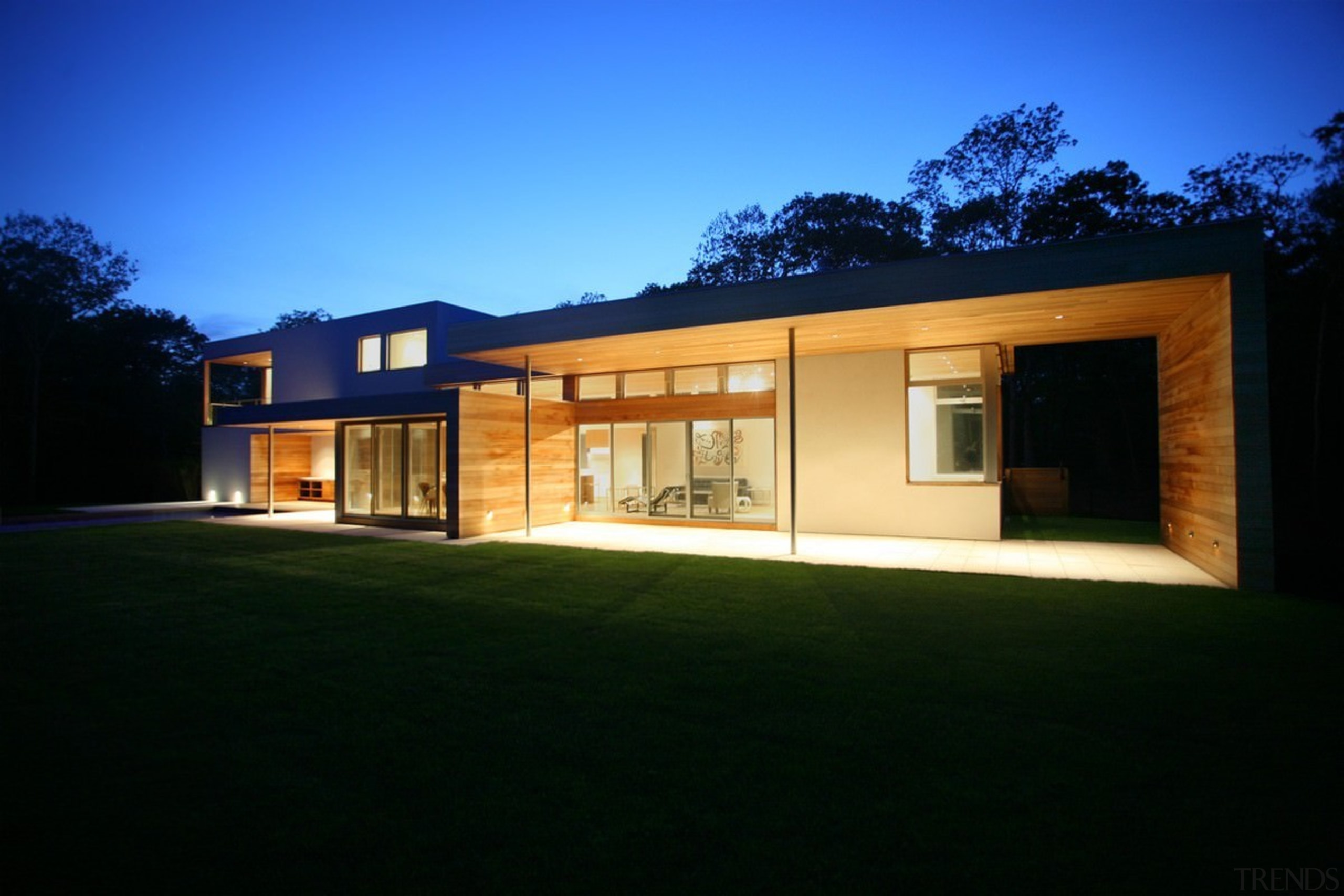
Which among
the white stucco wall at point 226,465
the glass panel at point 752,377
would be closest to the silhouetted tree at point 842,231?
the glass panel at point 752,377

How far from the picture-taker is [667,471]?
44.8 feet

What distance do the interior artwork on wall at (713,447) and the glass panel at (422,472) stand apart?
509 cm

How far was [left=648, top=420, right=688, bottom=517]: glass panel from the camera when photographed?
44.3 feet

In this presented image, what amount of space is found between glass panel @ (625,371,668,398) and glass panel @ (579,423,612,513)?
94 cm

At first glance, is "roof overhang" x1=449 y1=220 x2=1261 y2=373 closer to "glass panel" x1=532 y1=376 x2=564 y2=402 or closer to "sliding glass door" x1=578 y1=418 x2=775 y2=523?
"sliding glass door" x1=578 y1=418 x2=775 y2=523

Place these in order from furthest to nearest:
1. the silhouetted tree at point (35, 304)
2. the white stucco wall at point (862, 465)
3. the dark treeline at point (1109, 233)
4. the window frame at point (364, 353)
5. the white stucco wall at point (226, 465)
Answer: the silhouetted tree at point (35, 304), the white stucco wall at point (226, 465), the dark treeline at point (1109, 233), the window frame at point (364, 353), the white stucco wall at point (862, 465)

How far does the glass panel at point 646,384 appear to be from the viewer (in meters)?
13.6

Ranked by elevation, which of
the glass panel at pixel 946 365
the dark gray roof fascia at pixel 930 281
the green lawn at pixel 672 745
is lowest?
the green lawn at pixel 672 745

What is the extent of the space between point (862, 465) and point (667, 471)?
13.1ft

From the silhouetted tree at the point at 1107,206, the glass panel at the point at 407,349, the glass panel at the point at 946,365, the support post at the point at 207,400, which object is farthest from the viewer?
the support post at the point at 207,400

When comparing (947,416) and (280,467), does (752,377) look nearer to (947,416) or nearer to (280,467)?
(947,416)

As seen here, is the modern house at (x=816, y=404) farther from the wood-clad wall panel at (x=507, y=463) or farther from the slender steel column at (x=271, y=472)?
the slender steel column at (x=271, y=472)

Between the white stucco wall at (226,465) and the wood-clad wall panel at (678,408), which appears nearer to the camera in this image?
the wood-clad wall panel at (678,408)

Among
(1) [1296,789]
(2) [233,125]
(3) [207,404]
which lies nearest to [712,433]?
(1) [1296,789]
